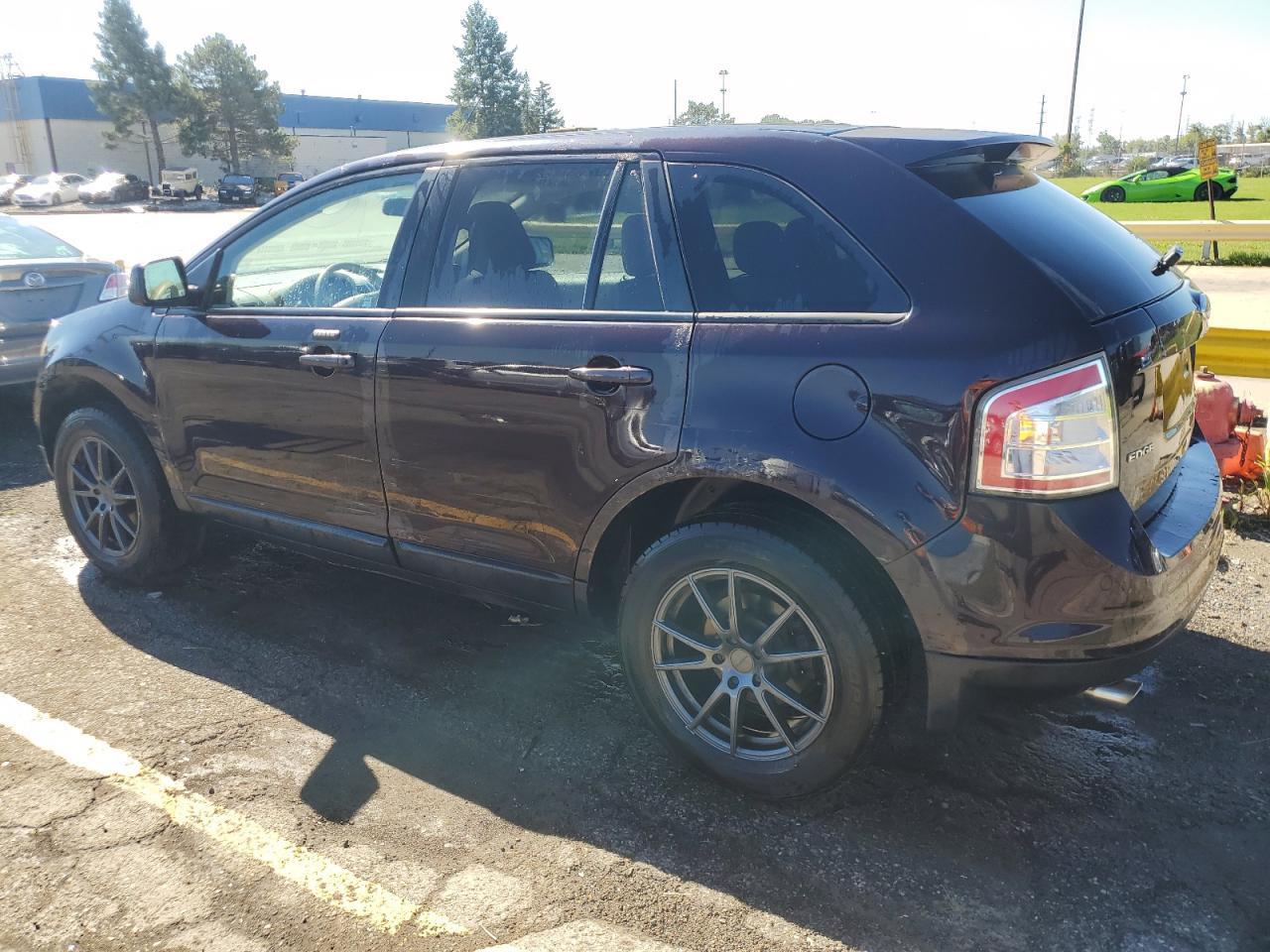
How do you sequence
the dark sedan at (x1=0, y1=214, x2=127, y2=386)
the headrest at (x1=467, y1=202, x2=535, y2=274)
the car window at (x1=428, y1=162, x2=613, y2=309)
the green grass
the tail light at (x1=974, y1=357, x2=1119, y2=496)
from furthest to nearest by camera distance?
1. the green grass
2. the dark sedan at (x1=0, y1=214, x2=127, y2=386)
3. the headrest at (x1=467, y1=202, x2=535, y2=274)
4. the car window at (x1=428, y1=162, x2=613, y2=309)
5. the tail light at (x1=974, y1=357, x2=1119, y2=496)

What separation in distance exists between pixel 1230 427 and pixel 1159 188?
111 ft

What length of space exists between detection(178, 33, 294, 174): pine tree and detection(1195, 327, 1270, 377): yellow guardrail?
7350 cm

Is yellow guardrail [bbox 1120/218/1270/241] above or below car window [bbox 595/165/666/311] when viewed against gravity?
below

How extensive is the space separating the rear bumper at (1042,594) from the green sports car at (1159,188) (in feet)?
115

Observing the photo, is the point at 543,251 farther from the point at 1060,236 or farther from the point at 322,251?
the point at 1060,236

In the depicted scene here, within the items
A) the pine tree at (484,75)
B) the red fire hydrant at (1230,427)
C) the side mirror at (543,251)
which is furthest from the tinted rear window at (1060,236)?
the pine tree at (484,75)

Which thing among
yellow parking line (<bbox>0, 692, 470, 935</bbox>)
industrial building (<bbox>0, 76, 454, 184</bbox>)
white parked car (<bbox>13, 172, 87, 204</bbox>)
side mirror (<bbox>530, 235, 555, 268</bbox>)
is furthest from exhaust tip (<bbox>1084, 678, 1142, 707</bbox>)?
industrial building (<bbox>0, 76, 454, 184</bbox>)

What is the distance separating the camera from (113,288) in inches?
297

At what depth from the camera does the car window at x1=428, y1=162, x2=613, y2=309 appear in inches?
126

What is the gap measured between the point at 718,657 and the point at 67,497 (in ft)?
11.4

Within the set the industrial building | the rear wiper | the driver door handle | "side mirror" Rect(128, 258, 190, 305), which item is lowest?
the driver door handle

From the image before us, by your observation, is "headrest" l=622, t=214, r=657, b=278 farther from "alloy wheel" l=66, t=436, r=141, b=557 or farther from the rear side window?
"alloy wheel" l=66, t=436, r=141, b=557

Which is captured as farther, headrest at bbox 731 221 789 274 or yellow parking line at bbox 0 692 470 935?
headrest at bbox 731 221 789 274

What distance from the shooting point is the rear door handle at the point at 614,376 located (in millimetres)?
2894
